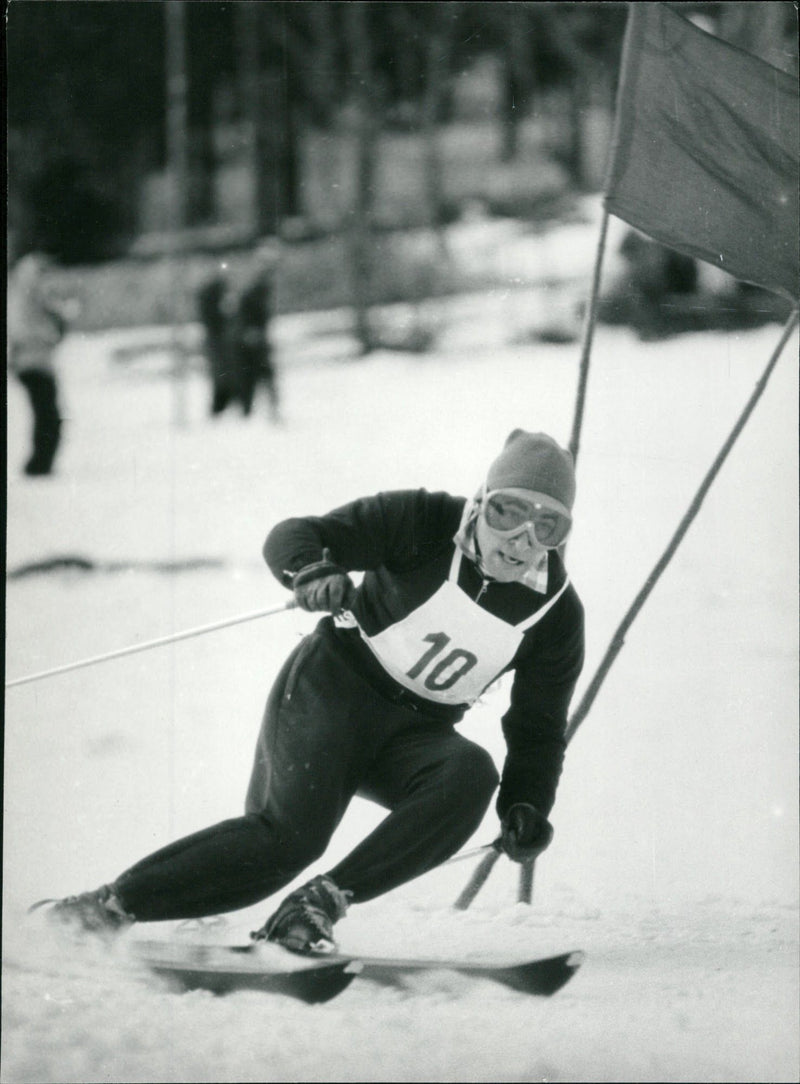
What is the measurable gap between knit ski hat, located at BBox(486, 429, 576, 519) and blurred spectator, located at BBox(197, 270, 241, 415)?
1.80ft

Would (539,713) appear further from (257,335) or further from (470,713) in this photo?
(257,335)

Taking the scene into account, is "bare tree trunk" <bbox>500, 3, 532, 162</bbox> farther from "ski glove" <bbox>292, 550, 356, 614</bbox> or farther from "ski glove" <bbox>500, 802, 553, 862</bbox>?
"ski glove" <bbox>500, 802, 553, 862</bbox>

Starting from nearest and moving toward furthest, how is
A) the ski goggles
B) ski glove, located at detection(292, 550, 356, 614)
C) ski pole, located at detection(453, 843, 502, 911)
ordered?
ski glove, located at detection(292, 550, 356, 614)
the ski goggles
ski pole, located at detection(453, 843, 502, 911)

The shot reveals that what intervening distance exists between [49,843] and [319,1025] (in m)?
0.54

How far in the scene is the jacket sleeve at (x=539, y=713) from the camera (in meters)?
2.09

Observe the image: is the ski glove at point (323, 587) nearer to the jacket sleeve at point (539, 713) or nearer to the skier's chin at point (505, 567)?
the skier's chin at point (505, 567)

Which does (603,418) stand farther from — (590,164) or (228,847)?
(228,847)

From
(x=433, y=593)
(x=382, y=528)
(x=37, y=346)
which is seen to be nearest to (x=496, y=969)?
(x=433, y=593)

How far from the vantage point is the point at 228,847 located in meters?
2.05

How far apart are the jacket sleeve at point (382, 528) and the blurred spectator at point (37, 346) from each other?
45cm

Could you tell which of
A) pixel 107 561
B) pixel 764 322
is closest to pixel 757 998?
pixel 764 322

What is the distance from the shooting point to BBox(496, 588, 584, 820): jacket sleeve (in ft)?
6.85

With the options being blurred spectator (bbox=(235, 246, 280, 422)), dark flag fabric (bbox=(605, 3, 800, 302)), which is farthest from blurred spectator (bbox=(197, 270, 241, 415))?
dark flag fabric (bbox=(605, 3, 800, 302))

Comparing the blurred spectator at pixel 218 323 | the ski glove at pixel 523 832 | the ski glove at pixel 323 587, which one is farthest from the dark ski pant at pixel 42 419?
the ski glove at pixel 523 832
